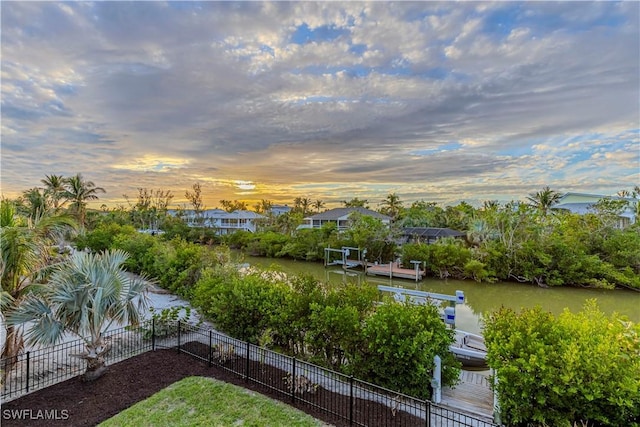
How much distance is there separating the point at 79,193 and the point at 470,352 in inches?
1425

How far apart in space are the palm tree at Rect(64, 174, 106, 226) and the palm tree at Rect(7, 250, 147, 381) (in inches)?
1203

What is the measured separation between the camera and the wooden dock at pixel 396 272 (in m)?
18.8

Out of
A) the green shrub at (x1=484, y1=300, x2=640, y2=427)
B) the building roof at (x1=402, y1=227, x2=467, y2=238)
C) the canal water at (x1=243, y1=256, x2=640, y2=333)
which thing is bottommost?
the canal water at (x1=243, y1=256, x2=640, y2=333)

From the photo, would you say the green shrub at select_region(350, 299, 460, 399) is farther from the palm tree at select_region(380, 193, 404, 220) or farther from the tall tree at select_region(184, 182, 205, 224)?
the tall tree at select_region(184, 182, 205, 224)

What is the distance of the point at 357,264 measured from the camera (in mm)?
22234

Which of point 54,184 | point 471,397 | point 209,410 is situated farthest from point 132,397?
point 54,184

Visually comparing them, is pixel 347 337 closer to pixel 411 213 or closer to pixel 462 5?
pixel 462 5

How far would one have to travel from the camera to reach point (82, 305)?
482 cm

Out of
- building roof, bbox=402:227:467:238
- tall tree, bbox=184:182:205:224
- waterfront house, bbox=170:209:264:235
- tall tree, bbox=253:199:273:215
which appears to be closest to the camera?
building roof, bbox=402:227:467:238

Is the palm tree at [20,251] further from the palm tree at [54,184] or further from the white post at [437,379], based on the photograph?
the palm tree at [54,184]

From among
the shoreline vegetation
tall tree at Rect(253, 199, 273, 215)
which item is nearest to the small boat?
the shoreline vegetation

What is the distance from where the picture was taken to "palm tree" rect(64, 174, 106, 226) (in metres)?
29.7

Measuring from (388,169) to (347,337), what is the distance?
19148mm

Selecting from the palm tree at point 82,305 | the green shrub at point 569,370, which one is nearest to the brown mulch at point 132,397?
the palm tree at point 82,305
